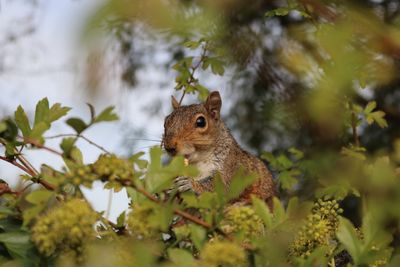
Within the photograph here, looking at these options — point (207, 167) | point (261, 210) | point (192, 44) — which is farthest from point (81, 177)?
point (207, 167)

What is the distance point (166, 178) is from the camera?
865 mm

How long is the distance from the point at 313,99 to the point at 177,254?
28 centimetres

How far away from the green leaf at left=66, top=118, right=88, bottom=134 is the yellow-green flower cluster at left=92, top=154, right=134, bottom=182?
5cm

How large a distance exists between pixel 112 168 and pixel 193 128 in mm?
1542

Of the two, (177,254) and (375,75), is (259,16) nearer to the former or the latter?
(375,75)

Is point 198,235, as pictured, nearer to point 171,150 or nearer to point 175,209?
point 175,209

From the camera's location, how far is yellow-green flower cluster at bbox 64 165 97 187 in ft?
2.67

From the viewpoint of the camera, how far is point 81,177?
2.69 feet

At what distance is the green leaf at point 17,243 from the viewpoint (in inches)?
37.3

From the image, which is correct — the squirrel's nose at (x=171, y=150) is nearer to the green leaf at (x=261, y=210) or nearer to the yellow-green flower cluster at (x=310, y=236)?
the yellow-green flower cluster at (x=310, y=236)

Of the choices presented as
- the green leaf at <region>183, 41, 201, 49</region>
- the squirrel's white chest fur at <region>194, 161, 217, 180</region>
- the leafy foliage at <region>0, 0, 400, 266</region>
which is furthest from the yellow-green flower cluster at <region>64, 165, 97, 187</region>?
the squirrel's white chest fur at <region>194, 161, 217, 180</region>

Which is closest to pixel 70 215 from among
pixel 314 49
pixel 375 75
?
pixel 375 75

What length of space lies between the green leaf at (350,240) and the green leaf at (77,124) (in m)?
0.38

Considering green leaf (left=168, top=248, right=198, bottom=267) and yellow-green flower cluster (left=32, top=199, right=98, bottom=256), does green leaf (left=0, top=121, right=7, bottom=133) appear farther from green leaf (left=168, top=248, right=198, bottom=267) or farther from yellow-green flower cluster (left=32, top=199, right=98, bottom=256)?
green leaf (left=168, top=248, right=198, bottom=267)
